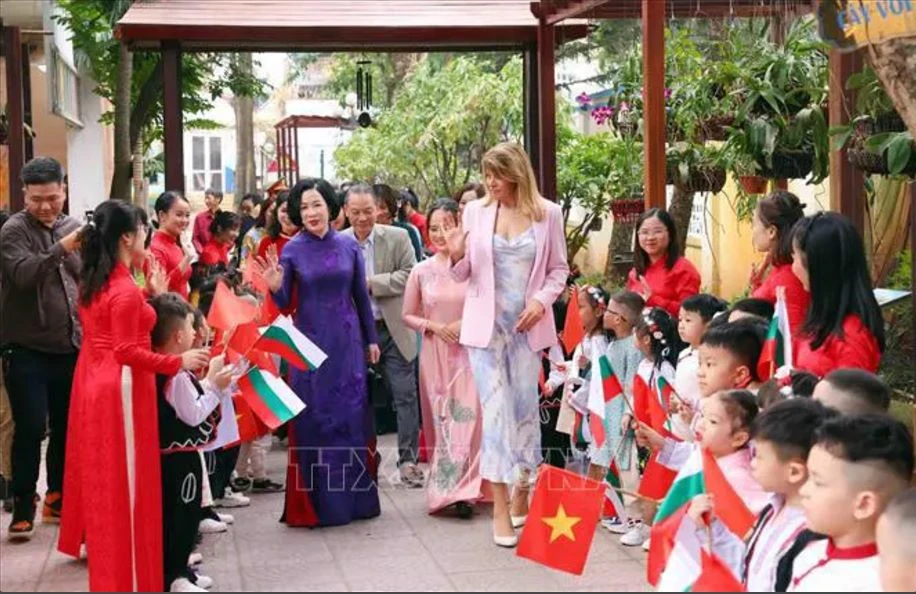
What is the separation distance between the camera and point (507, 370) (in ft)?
23.5

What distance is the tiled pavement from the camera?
630 cm

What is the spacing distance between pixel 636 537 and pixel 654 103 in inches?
108

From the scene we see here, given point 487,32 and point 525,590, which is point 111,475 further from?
point 487,32

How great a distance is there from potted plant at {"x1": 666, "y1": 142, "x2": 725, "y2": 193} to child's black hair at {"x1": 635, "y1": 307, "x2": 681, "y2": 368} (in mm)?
2515

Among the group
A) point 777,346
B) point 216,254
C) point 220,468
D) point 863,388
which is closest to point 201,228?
point 216,254

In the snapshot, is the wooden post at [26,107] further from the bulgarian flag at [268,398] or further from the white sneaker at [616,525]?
the white sneaker at [616,525]

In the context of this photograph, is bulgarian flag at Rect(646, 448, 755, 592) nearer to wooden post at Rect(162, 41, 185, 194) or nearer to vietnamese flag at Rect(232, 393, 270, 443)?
vietnamese flag at Rect(232, 393, 270, 443)

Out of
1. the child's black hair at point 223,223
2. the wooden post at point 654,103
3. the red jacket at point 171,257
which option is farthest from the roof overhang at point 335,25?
the wooden post at point 654,103

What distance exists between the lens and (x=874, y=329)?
536 cm

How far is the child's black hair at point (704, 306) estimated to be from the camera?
629cm

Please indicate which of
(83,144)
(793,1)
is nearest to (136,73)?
(83,144)

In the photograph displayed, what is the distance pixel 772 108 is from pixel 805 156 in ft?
1.12

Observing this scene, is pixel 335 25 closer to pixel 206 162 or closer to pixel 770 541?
pixel 770 541

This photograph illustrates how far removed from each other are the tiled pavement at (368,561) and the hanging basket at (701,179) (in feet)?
8.88
